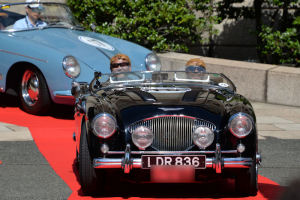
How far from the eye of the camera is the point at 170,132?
14.0 feet

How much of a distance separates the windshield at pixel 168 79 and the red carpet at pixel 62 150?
0.91m

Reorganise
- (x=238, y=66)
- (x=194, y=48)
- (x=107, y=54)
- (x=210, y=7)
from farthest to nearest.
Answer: (x=194, y=48) < (x=210, y=7) < (x=238, y=66) < (x=107, y=54)

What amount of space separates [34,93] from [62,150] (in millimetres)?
2007

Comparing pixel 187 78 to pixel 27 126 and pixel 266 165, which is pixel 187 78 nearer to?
pixel 266 165

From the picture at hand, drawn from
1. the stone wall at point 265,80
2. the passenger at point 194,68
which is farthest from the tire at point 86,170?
the stone wall at point 265,80

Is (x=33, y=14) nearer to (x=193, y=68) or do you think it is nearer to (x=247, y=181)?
(x=193, y=68)

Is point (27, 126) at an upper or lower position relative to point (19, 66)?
lower

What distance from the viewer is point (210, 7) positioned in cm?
1221

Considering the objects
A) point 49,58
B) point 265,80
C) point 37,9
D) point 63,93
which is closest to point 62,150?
point 63,93

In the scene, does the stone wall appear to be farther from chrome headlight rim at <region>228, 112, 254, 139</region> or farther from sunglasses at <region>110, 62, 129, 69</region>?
chrome headlight rim at <region>228, 112, 254, 139</region>

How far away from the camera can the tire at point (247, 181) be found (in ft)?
14.3

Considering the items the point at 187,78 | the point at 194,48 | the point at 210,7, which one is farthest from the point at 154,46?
the point at 187,78

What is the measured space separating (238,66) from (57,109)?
10.6 feet

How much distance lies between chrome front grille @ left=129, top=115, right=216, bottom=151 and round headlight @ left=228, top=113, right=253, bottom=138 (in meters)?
0.15
